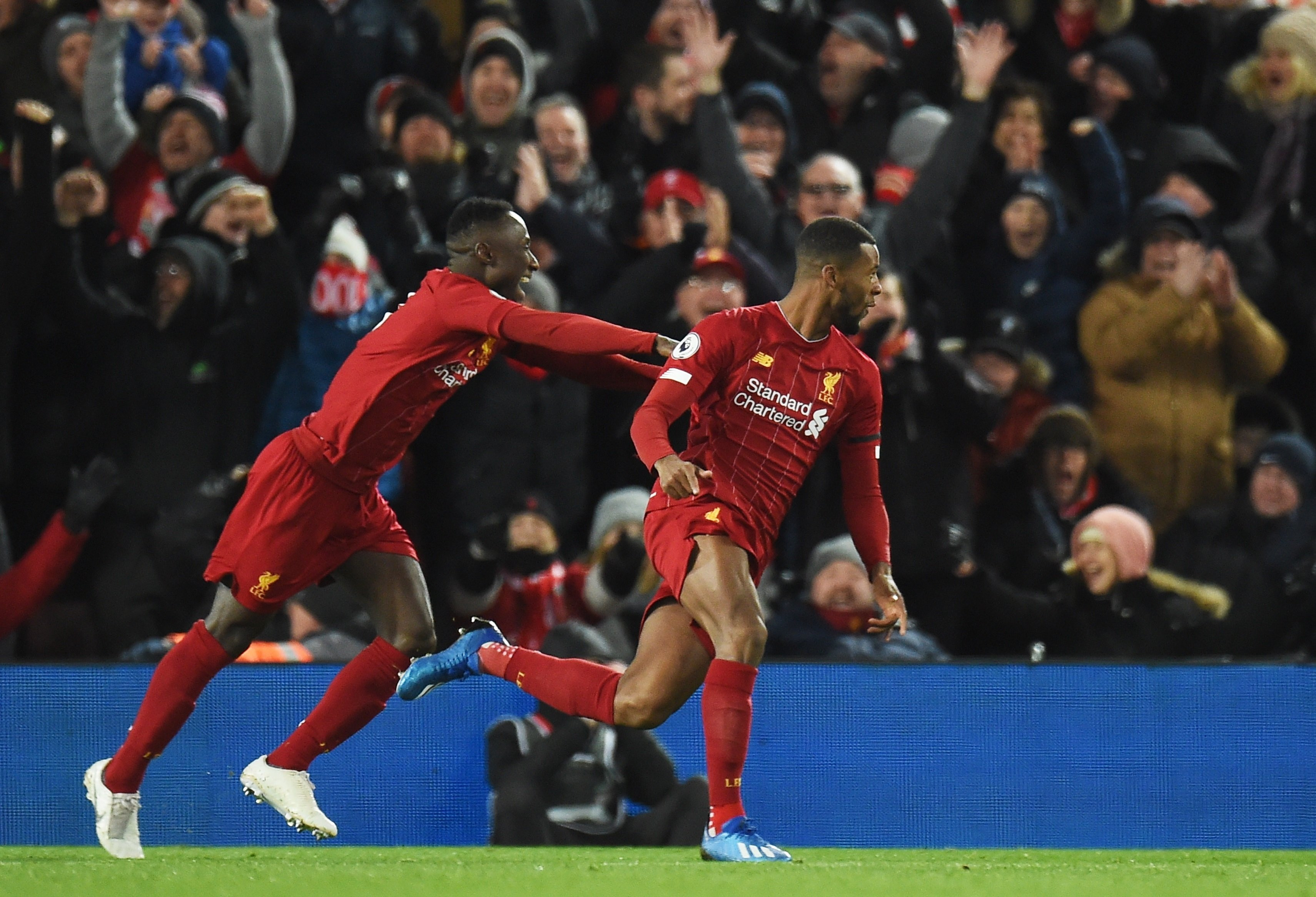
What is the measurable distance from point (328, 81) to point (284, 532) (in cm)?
377

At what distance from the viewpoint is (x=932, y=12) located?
861cm

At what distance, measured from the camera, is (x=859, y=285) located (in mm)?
4844

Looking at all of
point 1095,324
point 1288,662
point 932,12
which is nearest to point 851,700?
point 1288,662

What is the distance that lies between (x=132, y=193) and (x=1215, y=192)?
509 centimetres

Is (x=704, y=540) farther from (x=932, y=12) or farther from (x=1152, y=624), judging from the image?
(x=932, y=12)

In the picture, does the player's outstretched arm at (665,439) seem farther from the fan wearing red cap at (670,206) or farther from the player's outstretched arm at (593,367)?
the fan wearing red cap at (670,206)

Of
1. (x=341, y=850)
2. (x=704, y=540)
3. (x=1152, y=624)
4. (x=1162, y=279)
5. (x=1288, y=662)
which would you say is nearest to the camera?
(x=704, y=540)

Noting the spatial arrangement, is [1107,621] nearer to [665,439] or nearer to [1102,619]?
[1102,619]

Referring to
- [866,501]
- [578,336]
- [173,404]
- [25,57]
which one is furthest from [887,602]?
[25,57]

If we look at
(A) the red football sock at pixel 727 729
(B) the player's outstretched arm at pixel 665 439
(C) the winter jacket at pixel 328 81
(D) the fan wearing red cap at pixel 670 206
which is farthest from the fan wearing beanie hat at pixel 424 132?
(A) the red football sock at pixel 727 729

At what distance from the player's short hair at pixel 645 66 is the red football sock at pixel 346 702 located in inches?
153

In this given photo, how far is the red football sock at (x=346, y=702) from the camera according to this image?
5.30 m

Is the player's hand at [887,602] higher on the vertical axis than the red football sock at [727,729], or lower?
higher

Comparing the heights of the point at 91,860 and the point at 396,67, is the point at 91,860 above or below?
below
